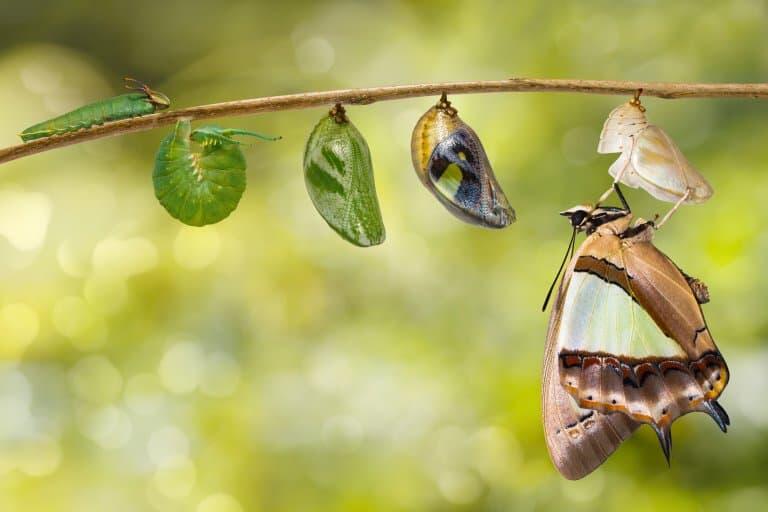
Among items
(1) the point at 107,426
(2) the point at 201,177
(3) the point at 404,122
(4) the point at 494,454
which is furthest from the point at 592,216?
(1) the point at 107,426

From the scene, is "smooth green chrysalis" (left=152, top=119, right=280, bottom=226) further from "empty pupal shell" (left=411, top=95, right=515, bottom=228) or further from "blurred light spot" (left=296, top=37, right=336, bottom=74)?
"blurred light spot" (left=296, top=37, right=336, bottom=74)

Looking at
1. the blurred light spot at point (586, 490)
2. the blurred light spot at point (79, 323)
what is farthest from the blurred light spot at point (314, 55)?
the blurred light spot at point (586, 490)

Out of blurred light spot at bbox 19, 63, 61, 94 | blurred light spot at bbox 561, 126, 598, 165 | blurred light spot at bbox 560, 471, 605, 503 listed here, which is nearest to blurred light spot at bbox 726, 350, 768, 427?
blurred light spot at bbox 560, 471, 605, 503

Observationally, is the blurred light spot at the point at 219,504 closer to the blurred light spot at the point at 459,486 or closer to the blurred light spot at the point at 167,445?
the blurred light spot at the point at 167,445

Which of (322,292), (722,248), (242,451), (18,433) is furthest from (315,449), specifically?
(722,248)

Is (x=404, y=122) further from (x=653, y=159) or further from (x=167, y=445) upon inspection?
(x=653, y=159)

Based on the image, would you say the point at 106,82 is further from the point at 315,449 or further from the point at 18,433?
the point at 315,449
